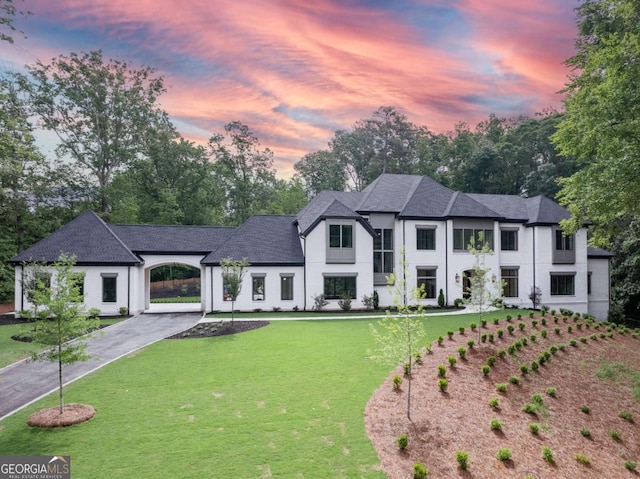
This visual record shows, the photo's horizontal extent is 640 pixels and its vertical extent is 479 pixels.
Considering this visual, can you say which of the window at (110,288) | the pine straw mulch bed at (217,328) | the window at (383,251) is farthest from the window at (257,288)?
the window at (110,288)

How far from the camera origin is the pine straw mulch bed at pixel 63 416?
26.7ft

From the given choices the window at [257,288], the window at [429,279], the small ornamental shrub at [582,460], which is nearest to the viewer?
the small ornamental shrub at [582,460]

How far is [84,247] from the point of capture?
23969mm

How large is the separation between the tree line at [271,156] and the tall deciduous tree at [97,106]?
0.11 m

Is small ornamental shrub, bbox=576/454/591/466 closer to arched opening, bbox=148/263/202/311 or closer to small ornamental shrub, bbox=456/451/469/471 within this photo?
small ornamental shrub, bbox=456/451/469/471

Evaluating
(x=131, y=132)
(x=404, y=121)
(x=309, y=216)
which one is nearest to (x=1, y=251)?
(x=131, y=132)

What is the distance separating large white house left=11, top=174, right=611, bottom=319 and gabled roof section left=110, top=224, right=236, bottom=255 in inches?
2.9

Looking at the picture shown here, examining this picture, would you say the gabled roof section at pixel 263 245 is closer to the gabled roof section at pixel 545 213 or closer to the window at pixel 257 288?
the window at pixel 257 288

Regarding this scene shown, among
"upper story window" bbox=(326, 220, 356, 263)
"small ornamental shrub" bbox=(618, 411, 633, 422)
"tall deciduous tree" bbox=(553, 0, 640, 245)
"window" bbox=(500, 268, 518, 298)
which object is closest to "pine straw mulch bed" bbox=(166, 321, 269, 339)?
"upper story window" bbox=(326, 220, 356, 263)

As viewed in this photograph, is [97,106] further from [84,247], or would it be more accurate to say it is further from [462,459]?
[462,459]

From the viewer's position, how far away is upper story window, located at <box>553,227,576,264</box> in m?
28.4

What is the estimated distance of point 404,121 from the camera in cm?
5956

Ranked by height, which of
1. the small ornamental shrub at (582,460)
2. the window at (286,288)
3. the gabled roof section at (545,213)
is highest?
the gabled roof section at (545,213)

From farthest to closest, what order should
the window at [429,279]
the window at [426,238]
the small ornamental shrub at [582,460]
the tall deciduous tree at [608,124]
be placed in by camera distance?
the window at [426,238] → the window at [429,279] → the tall deciduous tree at [608,124] → the small ornamental shrub at [582,460]
